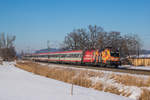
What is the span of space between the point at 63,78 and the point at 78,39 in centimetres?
5888

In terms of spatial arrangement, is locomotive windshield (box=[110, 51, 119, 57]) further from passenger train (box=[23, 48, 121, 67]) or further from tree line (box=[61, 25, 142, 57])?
tree line (box=[61, 25, 142, 57])

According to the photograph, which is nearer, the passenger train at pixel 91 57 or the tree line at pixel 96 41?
the passenger train at pixel 91 57

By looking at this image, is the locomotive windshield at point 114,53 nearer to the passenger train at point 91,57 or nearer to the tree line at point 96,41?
the passenger train at point 91,57

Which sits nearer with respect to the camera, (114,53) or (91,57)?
(114,53)

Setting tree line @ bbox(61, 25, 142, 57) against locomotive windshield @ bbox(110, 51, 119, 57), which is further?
tree line @ bbox(61, 25, 142, 57)

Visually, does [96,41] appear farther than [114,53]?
Yes

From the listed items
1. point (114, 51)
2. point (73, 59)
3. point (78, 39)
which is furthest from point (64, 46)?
point (114, 51)

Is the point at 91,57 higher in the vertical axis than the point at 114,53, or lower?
lower

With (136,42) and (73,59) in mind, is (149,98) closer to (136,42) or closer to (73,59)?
(73,59)

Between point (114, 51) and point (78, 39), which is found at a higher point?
point (78, 39)

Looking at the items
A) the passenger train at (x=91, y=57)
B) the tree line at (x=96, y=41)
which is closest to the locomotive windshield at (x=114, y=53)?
the passenger train at (x=91, y=57)

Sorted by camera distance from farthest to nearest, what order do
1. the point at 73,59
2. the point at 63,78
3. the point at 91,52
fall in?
the point at 73,59, the point at 91,52, the point at 63,78

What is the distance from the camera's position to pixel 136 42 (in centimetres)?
7000

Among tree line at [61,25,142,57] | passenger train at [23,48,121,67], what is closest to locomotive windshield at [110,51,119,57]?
passenger train at [23,48,121,67]
